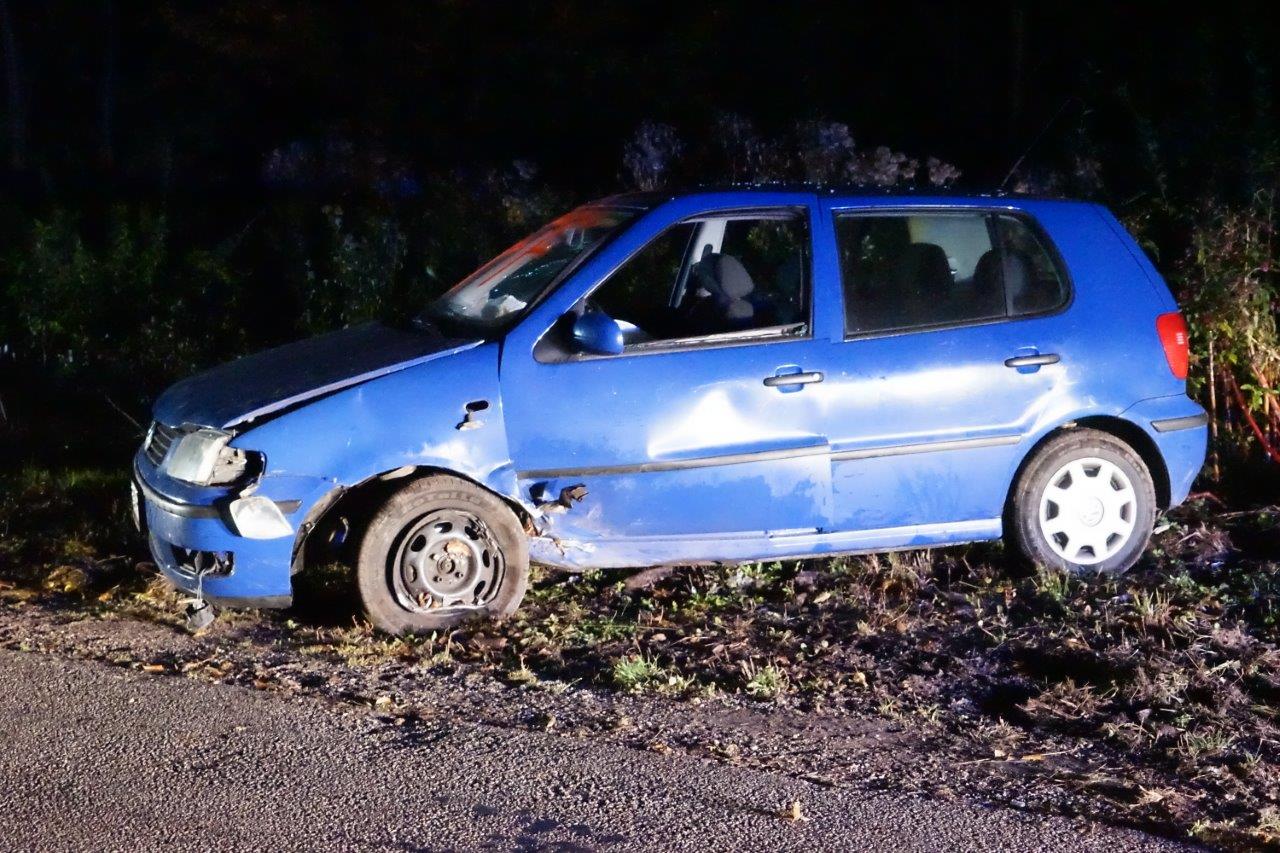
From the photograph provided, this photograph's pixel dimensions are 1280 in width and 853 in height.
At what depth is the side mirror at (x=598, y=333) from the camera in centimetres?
588

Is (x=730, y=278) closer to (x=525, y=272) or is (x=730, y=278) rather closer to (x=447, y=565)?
(x=525, y=272)

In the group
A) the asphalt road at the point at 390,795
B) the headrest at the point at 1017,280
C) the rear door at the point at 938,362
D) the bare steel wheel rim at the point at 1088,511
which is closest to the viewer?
the asphalt road at the point at 390,795

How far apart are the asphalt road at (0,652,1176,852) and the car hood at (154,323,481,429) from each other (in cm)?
114

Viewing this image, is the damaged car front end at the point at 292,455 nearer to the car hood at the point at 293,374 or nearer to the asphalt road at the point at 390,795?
the car hood at the point at 293,374

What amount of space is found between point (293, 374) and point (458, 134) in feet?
40.5

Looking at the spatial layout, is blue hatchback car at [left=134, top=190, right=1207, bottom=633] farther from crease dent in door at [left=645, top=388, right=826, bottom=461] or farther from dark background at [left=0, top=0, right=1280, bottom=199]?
dark background at [left=0, top=0, right=1280, bottom=199]

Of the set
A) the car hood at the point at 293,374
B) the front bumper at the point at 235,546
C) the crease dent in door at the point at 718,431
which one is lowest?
the front bumper at the point at 235,546

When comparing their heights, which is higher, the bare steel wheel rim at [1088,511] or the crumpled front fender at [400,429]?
the crumpled front fender at [400,429]

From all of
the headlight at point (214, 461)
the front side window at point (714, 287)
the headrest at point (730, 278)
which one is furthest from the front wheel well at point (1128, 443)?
the headlight at point (214, 461)

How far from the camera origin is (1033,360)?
6.41 m

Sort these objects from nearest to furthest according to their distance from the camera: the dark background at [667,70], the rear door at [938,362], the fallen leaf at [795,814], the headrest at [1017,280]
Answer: the fallen leaf at [795,814], the rear door at [938,362], the headrest at [1017,280], the dark background at [667,70]

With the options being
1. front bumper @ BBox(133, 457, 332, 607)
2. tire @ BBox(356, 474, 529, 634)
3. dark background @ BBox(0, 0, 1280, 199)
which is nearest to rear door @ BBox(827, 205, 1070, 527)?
tire @ BBox(356, 474, 529, 634)

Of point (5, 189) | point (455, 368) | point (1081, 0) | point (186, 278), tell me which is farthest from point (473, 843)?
point (5, 189)

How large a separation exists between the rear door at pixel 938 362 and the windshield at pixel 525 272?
37.8 inches
